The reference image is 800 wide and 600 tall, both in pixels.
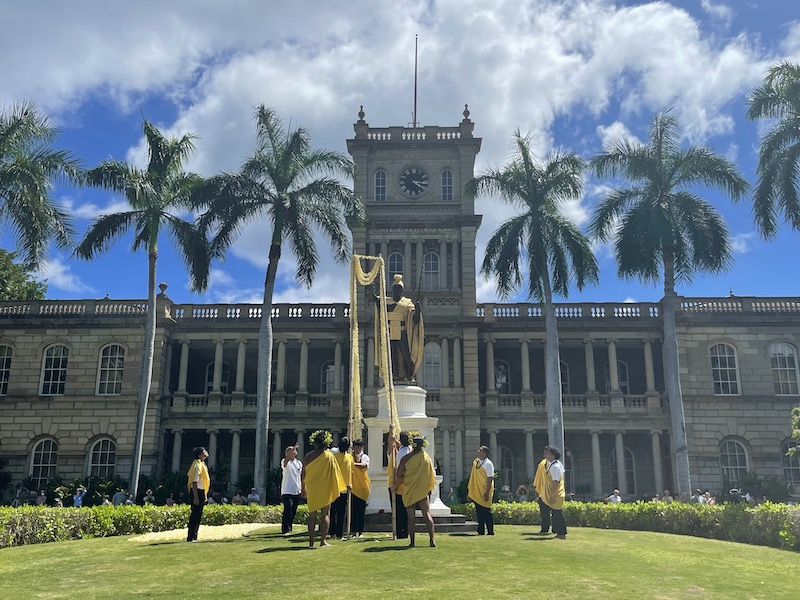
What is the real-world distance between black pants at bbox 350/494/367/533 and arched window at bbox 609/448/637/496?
25402 millimetres

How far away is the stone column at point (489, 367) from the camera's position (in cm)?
3495

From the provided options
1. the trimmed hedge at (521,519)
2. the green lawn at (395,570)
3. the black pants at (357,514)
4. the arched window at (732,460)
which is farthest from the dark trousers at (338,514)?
the arched window at (732,460)

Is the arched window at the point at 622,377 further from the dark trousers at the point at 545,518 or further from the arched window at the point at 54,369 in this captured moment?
the arched window at the point at 54,369

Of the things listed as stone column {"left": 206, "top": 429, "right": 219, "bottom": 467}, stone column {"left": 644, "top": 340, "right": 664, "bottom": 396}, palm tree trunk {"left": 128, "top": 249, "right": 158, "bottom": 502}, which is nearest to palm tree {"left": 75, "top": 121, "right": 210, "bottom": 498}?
palm tree trunk {"left": 128, "top": 249, "right": 158, "bottom": 502}

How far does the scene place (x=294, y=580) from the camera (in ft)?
26.7

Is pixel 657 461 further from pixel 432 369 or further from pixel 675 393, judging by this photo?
pixel 432 369

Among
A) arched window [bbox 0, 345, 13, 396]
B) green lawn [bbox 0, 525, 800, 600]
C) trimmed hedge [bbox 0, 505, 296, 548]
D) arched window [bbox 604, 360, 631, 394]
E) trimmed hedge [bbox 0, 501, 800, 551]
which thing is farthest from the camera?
arched window [bbox 604, 360, 631, 394]

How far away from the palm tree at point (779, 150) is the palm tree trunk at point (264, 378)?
15579 millimetres

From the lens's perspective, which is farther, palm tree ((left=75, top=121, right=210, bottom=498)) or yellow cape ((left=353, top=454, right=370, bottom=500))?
palm tree ((left=75, top=121, right=210, bottom=498))

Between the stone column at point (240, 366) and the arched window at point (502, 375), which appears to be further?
the arched window at point (502, 375)

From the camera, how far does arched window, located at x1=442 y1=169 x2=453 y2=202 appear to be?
37316 millimetres

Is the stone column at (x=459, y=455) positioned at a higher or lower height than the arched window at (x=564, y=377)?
lower

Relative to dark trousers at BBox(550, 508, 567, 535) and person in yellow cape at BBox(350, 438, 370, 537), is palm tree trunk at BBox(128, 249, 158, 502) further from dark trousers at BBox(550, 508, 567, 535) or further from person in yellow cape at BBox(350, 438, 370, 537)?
dark trousers at BBox(550, 508, 567, 535)

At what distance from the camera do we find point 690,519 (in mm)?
15758
